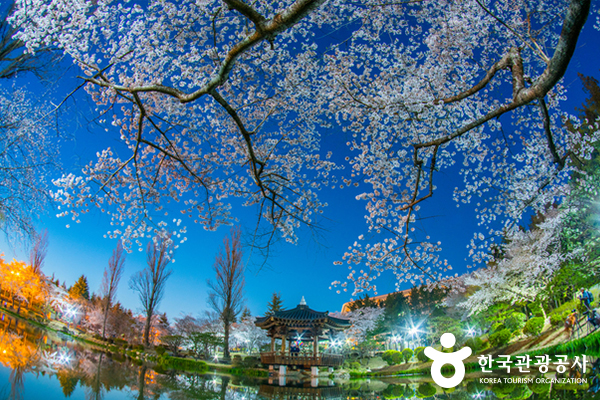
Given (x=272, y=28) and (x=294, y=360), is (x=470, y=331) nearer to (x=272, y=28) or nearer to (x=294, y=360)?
(x=294, y=360)

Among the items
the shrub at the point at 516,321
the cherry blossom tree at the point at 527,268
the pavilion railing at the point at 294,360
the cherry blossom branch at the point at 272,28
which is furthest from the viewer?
the shrub at the point at 516,321

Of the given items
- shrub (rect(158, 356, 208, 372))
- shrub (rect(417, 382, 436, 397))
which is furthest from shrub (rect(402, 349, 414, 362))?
shrub (rect(158, 356, 208, 372))

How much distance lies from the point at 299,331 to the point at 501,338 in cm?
951

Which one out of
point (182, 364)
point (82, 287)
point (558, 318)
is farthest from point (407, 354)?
point (82, 287)

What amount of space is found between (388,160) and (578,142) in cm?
378

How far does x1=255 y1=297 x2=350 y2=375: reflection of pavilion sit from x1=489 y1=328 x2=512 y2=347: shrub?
6902 millimetres

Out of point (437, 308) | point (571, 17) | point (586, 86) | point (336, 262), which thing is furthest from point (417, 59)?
point (437, 308)

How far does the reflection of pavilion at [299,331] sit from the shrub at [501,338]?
690cm

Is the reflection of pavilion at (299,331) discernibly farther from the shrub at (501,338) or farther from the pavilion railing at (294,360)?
the shrub at (501,338)

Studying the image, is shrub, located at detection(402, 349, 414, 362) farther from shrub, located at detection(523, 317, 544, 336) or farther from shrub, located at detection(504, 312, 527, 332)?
shrub, located at detection(523, 317, 544, 336)

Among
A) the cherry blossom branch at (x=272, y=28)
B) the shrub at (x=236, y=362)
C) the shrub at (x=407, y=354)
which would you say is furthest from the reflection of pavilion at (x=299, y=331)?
the cherry blossom branch at (x=272, y=28)

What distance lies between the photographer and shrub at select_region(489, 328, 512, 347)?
14250 millimetres

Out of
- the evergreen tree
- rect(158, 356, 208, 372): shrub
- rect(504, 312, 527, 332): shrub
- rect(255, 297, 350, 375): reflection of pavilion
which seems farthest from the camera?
the evergreen tree

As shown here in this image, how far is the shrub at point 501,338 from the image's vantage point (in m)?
14.2
